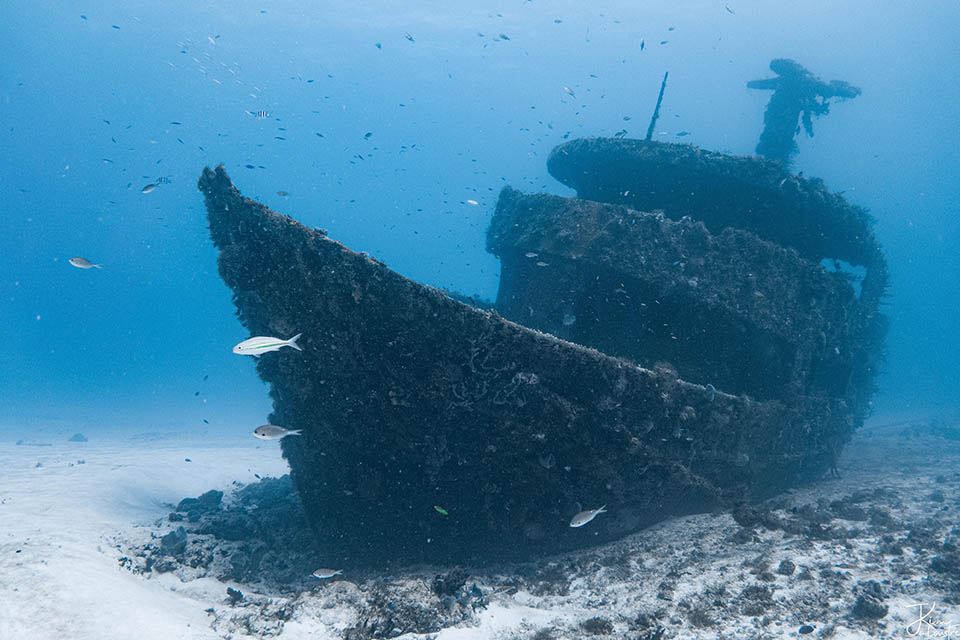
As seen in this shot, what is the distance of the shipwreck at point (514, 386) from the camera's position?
5008 millimetres

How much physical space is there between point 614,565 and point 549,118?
292ft

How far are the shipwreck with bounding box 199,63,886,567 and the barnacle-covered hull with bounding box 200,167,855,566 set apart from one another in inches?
0.7

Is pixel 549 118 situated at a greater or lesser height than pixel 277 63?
greater

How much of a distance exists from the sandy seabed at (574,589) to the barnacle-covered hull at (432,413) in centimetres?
58

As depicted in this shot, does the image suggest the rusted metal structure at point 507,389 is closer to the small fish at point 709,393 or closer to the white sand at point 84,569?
the small fish at point 709,393

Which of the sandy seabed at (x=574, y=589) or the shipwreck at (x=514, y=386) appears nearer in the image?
the sandy seabed at (x=574, y=589)

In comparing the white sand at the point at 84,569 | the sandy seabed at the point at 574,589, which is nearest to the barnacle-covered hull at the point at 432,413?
the sandy seabed at the point at 574,589

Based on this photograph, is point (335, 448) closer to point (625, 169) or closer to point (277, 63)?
point (625, 169)

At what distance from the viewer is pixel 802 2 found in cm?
4534

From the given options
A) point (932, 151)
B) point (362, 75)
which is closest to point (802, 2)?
point (362, 75)

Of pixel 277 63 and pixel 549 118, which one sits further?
pixel 549 118

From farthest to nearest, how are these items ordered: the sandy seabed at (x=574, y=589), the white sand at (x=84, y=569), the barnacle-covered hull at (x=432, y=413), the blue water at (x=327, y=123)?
1. the blue water at (x=327, y=123)
2. the barnacle-covered hull at (x=432, y=413)
3. the sandy seabed at (x=574, y=589)
4. the white sand at (x=84, y=569)

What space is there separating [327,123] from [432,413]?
11526 centimetres

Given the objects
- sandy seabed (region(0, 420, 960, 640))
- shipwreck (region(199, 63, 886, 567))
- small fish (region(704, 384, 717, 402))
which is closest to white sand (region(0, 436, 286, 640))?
sandy seabed (region(0, 420, 960, 640))
